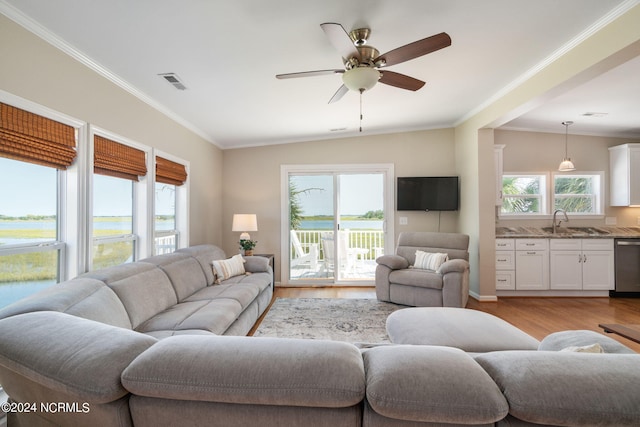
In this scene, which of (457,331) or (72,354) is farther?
(457,331)

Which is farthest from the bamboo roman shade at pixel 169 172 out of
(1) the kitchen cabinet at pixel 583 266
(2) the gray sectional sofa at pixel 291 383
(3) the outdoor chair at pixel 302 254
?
(1) the kitchen cabinet at pixel 583 266

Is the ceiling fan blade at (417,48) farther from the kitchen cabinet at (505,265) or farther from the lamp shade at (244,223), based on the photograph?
the kitchen cabinet at (505,265)

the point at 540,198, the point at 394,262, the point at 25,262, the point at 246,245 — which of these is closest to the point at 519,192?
the point at 540,198

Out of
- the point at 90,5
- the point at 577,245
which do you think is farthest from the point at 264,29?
the point at 577,245

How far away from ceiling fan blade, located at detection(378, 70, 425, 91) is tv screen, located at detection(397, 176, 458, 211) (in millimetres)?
2597

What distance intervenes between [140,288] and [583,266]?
A: 5.84m

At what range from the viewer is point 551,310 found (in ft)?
12.5

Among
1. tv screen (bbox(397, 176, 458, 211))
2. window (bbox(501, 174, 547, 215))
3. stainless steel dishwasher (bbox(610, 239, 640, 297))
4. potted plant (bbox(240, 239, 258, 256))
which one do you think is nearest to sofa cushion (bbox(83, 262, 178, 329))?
potted plant (bbox(240, 239, 258, 256))

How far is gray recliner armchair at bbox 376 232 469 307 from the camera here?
3561mm

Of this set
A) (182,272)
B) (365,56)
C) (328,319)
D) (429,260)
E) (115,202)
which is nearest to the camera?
(365,56)

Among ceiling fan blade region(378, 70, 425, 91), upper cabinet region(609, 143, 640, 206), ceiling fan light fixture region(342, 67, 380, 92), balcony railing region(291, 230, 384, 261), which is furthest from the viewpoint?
balcony railing region(291, 230, 384, 261)

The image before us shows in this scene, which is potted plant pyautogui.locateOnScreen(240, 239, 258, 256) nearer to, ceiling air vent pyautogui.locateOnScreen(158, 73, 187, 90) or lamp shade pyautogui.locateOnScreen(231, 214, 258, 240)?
lamp shade pyautogui.locateOnScreen(231, 214, 258, 240)

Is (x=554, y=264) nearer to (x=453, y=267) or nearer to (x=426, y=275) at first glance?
(x=453, y=267)

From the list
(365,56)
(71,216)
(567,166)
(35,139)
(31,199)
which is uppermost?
(365,56)
